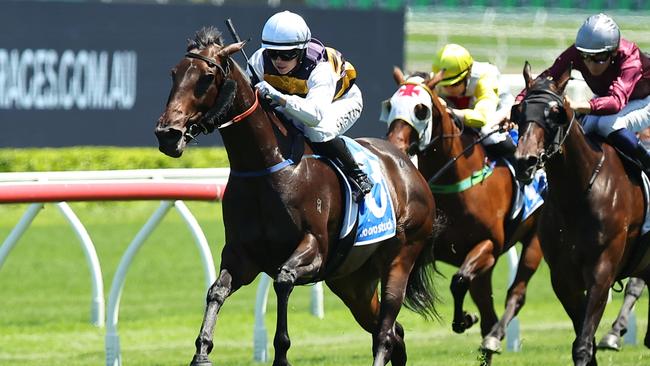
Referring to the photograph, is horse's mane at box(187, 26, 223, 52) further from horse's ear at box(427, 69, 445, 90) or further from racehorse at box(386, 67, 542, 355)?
horse's ear at box(427, 69, 445, 90)

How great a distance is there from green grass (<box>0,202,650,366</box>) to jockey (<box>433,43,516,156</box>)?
1.17m

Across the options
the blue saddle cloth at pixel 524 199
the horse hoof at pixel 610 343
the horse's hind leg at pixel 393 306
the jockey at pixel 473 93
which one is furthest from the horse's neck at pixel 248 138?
the horse hoof at pixel 610 343

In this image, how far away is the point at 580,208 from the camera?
6.04 metres

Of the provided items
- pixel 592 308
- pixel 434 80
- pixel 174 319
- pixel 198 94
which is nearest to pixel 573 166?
pixel 592 308

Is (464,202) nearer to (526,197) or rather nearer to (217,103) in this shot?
(526,197)

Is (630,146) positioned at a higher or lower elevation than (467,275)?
higher

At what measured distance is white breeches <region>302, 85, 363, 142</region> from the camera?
18.3 feet

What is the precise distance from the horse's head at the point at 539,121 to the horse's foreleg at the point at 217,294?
127cm

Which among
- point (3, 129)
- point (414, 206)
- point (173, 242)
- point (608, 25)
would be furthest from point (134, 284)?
point (608, 25)

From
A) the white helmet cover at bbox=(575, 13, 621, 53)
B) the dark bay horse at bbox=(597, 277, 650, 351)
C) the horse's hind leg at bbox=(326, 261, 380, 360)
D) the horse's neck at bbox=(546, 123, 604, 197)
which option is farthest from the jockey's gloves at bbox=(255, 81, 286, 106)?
the dark bay horse at bbox=(597, 277, 650, 351)

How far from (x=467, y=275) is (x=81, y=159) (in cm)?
825

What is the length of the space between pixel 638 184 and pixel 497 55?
13.1 metres

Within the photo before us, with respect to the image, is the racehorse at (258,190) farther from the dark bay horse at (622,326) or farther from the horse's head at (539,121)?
the dark bay horse at (622,326)

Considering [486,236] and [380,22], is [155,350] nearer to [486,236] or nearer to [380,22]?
[486,236]
